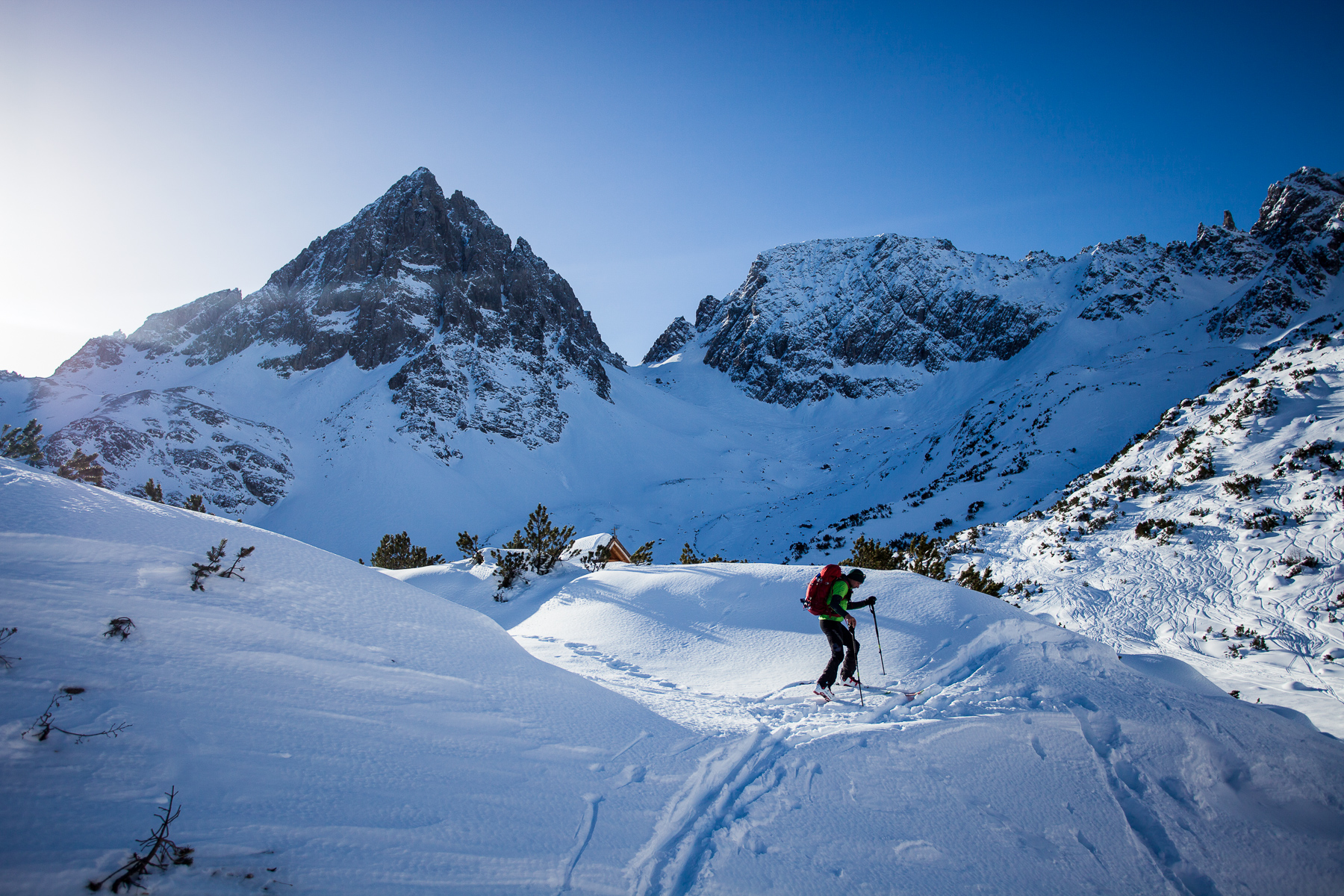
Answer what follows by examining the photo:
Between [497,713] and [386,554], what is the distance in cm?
1576

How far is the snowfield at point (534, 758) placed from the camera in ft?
7.79

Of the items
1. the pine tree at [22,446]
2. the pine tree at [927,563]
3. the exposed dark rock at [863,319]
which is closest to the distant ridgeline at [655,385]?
the exposed dark rock at [863,319]

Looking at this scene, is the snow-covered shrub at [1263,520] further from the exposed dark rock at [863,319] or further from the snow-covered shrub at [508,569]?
the exposed dark rock at [863,319]

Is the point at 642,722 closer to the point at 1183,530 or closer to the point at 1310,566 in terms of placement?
the point at 1310,566

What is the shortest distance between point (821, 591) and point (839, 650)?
612 millimetres

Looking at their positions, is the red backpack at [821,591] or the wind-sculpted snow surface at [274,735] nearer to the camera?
the wind-sculpted snow surface at [274,735]

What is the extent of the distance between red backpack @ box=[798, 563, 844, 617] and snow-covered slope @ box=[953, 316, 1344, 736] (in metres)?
4.82

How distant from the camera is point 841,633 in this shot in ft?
17.8

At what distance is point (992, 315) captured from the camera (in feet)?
246

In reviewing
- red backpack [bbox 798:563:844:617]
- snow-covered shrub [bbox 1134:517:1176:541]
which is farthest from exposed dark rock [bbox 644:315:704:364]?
red backpack [bbox 798:563:844:617]

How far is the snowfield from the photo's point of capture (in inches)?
93.4

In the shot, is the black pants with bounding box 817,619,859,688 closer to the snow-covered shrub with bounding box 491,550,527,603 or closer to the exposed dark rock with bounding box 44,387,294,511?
the snow-covered shrub with bounding box 491,550,527,603

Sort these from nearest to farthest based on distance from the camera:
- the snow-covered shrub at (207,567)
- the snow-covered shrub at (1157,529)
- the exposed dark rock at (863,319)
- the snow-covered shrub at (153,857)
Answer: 1. the snow-covered shrub at (153,857)
2. the snow-covered shrub at (207,567)
3. the snow-covered shrub at (1157,529)
4. the exposed dark rock at (863,319)

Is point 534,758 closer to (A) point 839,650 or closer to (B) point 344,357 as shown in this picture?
(A) point 839,650
